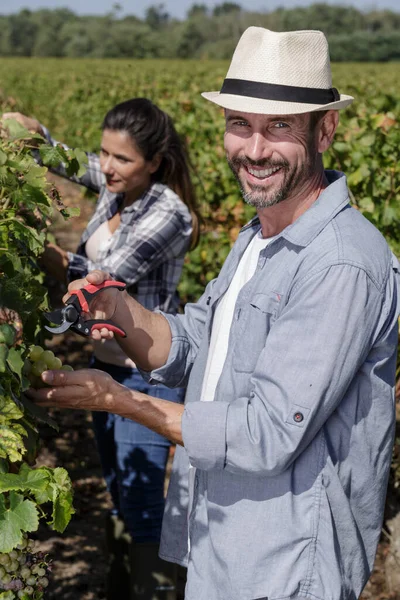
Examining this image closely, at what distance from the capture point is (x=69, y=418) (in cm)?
625

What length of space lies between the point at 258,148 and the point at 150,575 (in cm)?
196

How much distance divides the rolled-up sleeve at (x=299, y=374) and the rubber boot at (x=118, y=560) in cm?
180

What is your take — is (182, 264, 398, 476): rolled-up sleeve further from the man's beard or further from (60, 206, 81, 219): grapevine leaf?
(60, 206, 81, 219): grapevine leaf

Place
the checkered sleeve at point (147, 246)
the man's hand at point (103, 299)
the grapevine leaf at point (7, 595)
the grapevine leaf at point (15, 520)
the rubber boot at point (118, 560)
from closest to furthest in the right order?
the grapevine leaf at point (15, 520) < the grapevine leaf at point (7, 595) < the man's hand at point (103, 299) < the checkered sleeve at point (147, 246) < the rubber boot at point (118, 560)

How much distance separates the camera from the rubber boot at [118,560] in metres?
3.64

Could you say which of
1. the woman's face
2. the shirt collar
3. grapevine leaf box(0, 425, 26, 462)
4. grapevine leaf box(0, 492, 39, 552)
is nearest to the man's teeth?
the shirt collar

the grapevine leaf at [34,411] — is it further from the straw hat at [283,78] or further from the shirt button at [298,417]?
the straw hat at [283,78]

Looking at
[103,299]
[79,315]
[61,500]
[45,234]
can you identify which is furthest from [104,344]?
[61,500]

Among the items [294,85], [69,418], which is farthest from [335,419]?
[69,418]

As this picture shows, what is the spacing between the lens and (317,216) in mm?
2080

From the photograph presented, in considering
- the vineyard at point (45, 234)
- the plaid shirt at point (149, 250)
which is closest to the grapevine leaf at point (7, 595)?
the vineyard at point (45, 234)

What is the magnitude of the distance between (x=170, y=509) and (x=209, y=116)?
608 centimetres

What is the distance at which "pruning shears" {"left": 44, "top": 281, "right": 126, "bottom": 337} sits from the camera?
2.13 metres

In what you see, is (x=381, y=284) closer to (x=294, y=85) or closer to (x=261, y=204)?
(x=261, y=204)
